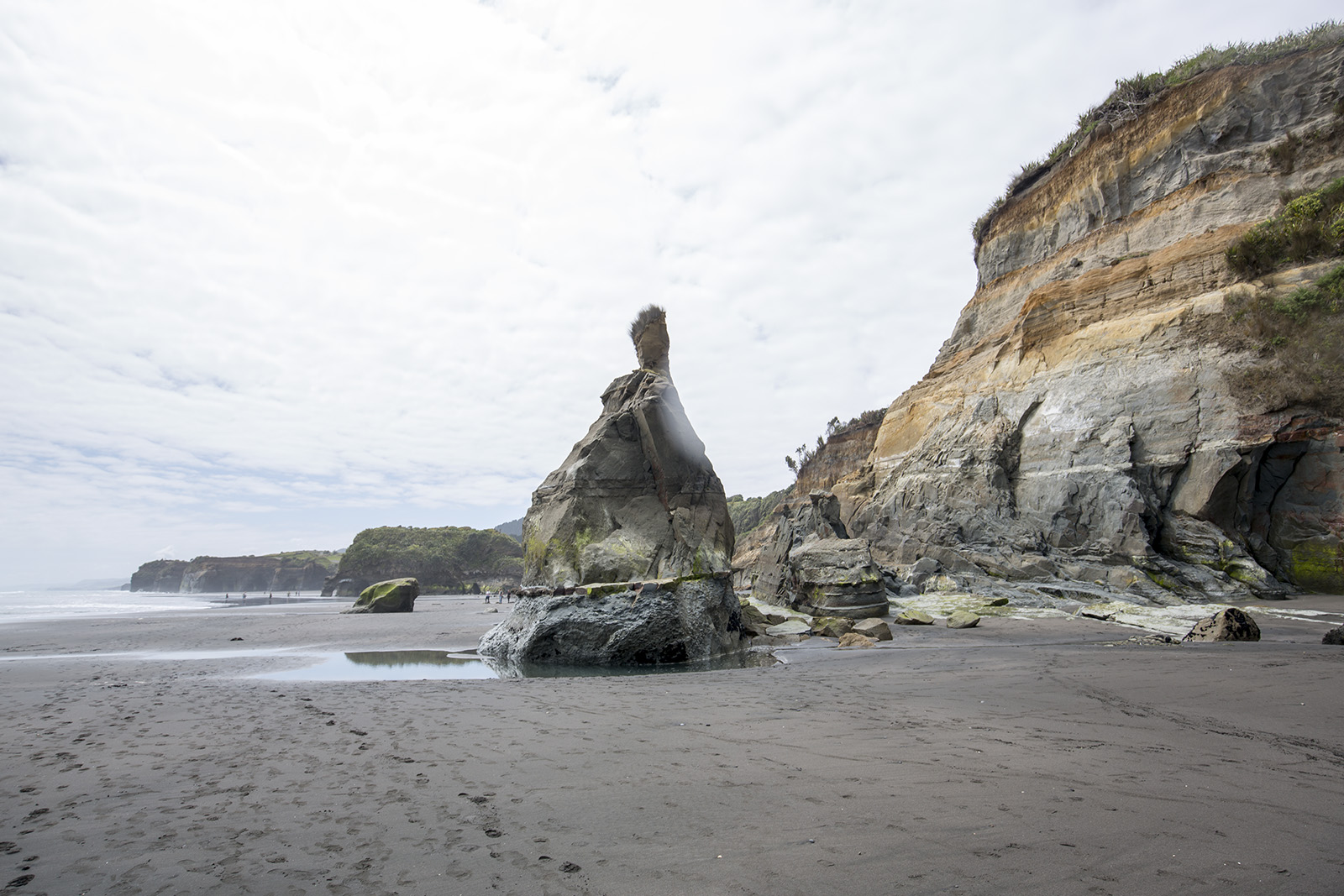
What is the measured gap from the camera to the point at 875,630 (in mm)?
14555

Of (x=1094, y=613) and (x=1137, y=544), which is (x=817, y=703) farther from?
(x=1137, y=544)

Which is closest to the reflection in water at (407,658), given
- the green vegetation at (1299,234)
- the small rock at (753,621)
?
the small rock at (753,621)

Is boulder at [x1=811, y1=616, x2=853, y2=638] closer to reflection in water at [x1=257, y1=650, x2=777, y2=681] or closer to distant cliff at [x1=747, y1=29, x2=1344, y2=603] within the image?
reflection in water at [x1=257, y1=650, x2=777, y2=681]

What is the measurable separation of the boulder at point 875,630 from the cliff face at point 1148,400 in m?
→ 10.7

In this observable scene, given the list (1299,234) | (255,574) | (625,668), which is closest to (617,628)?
(625,668)

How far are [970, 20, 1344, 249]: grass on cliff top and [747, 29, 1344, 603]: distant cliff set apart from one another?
0.26m

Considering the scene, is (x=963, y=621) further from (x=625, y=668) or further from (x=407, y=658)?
(x=407, y=658)

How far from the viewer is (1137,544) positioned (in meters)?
21.6

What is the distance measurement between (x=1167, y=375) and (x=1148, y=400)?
108 cm

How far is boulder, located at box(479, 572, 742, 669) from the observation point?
12414mm

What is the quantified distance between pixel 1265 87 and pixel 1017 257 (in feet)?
36.6

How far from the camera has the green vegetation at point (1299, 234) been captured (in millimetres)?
21719

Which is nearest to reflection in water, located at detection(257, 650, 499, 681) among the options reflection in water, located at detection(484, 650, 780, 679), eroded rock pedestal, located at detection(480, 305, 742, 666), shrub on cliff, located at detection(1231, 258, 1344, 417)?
reflection in water, located at detection(484, 650, 780, 679)

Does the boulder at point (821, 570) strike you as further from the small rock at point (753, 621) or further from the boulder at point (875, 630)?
the boulder at point (875, 630)
